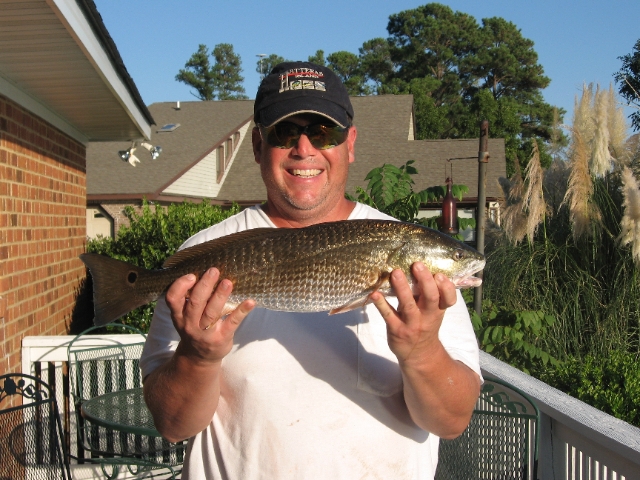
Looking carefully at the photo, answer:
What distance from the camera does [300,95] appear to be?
8.39 ft

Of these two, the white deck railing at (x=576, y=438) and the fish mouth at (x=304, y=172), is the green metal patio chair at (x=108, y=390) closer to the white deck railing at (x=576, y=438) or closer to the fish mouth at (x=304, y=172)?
the white deck railing at (x=576, y=438)

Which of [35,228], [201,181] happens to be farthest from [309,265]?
[201,181]

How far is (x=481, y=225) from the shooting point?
7.00 meters

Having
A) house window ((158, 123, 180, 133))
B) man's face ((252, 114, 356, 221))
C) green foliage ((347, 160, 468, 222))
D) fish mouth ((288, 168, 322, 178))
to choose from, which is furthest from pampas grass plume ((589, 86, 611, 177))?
house window ((158, 123, 180, 133))

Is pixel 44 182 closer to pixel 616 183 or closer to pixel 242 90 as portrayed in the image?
pixel 616 183

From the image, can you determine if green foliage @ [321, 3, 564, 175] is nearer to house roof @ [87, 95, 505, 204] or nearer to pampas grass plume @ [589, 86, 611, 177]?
house roof @ [87, 95, 505, 204]

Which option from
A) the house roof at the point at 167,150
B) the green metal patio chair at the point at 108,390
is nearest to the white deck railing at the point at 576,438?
the green metal patio chair at the point at 108,390

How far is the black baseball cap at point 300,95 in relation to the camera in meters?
2.54

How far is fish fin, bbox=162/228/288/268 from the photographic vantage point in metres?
2.30

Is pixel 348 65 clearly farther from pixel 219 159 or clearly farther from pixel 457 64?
pixel 219 159

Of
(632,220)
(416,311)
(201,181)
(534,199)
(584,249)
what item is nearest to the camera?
(416,311)

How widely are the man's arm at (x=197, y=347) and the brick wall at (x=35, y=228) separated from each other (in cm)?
368

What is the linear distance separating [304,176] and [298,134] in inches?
7.7

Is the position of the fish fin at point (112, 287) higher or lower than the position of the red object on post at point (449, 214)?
lower
